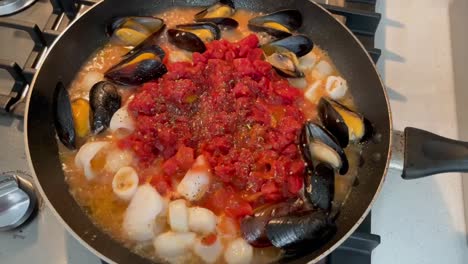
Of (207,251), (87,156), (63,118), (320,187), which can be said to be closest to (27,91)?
(63,118)

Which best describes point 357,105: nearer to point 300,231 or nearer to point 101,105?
point 300,231

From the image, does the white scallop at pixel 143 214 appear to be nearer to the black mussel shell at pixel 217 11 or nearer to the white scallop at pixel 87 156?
the white scallop at pixel 87 156

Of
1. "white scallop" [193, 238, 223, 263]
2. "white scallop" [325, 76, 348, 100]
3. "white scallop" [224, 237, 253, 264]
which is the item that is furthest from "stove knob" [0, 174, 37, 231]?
"white scallop" [325, 76, 348, 100]

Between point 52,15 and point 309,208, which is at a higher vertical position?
point 52,15

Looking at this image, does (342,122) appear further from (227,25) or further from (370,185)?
(227,25)

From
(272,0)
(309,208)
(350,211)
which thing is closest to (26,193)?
(309,208)
